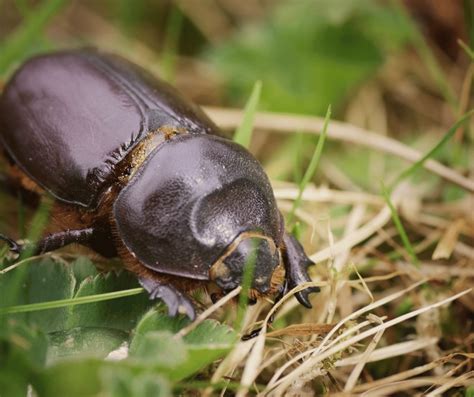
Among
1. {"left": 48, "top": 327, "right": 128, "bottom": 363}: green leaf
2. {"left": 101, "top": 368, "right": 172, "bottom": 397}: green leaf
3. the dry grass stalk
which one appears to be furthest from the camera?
the dry grass stalk

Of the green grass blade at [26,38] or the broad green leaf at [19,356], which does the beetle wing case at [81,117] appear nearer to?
the green grass blade at [26,38]

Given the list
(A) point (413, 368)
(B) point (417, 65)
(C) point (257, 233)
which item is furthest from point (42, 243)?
(B) point (417, 65)

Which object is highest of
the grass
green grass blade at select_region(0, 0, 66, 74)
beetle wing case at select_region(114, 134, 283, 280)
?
green grass blade at select_region(0, 0, 66, 74)

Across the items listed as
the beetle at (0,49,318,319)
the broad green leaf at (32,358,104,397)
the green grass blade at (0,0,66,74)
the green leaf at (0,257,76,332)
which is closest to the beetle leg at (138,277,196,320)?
the beetle at (0,49,318,319)

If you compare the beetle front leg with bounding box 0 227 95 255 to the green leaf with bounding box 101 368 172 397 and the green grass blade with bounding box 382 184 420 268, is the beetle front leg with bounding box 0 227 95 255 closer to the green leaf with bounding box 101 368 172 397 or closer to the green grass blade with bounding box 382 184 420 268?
the green leaf with bounding box 101 368 172 397

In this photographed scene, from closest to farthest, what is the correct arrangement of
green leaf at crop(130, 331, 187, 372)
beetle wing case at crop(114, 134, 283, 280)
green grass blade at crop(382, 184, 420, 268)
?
green leaf at crop(130, 331, 187, 372), beetle wing case at crop(114, 134, 283, 280), green grass blade at crop(382, 184, 420, 268)

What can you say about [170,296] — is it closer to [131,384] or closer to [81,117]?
[131,384]

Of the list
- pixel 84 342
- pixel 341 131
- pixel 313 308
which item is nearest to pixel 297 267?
pixel 313 308
